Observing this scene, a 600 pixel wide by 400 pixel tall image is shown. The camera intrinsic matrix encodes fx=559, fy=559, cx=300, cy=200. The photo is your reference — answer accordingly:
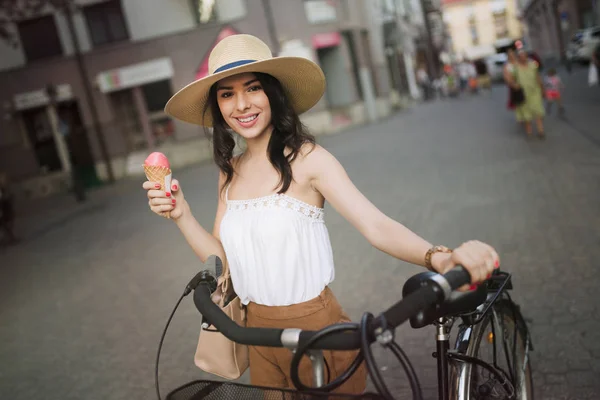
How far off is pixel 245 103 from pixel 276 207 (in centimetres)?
38

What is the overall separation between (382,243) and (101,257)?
712 centimetres

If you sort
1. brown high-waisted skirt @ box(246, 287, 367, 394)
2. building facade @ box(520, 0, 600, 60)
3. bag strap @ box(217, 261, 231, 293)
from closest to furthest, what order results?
brown high-waisted skirt @ box(246, 287, 367, 394)
bag strap @ box(217, 261, 231, 293)
building facade @ box(520, 0, 600, 60)

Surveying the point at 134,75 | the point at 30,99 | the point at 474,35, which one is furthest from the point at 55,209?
the point at 474,35

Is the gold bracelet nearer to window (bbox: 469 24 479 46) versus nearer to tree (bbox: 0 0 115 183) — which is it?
tree (bbox: 0 0 115 183)

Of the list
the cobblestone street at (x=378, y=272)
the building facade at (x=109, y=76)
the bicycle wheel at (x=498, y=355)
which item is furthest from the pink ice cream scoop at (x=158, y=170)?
the building facade at (x=109, y=76)

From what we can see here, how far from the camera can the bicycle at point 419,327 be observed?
122cm

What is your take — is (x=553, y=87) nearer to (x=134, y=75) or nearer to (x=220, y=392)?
(x=220, y=392)

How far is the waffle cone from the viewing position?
6.07ft

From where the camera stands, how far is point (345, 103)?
23641 millimetres

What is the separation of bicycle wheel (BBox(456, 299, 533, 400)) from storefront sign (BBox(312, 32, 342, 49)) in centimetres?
2067

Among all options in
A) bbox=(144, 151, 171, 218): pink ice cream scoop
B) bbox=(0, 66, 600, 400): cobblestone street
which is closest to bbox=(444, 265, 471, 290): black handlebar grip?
bbox=(144, 151, 171, 218): pink ice cream scoop

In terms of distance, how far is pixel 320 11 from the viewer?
22.4 meters

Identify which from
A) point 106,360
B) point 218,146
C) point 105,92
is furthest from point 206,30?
point 218,146

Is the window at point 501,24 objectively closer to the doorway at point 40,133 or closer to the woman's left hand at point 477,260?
the doorway at point 40,133
